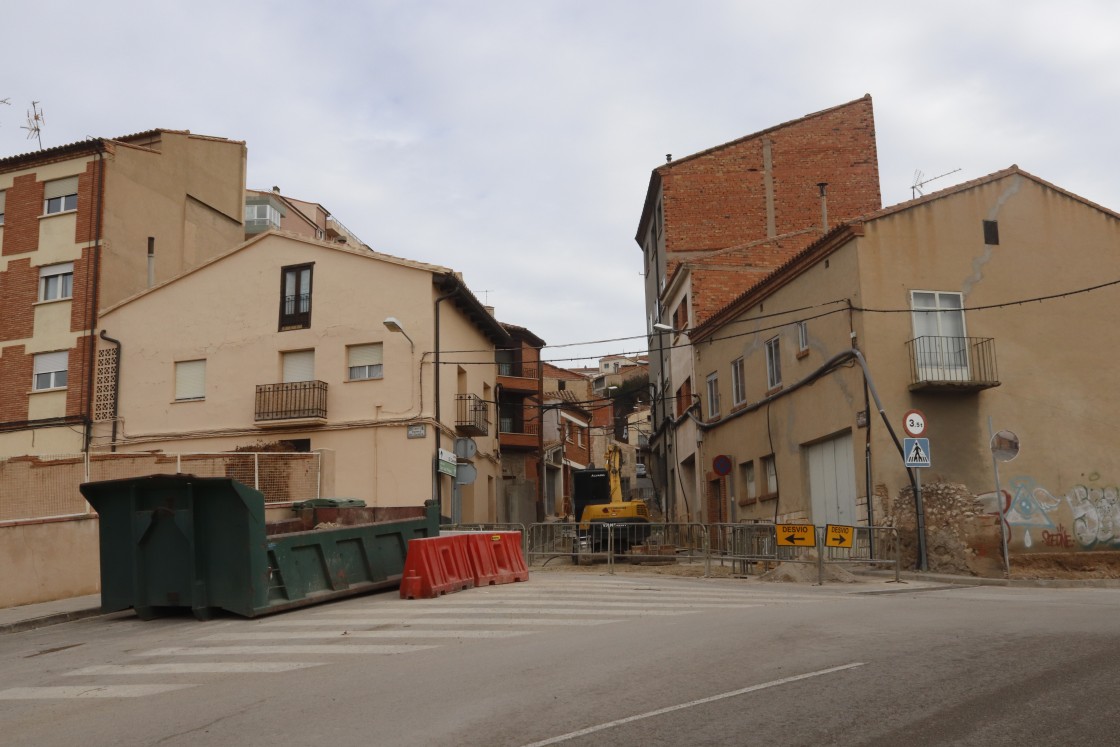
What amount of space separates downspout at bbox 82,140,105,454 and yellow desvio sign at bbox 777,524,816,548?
21.9 metres

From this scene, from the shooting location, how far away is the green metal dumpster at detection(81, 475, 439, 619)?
1227 centimetres

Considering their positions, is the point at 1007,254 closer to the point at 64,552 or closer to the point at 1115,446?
the point at 1115,446

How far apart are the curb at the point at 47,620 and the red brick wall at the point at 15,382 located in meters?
19.0

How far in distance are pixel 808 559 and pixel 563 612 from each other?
676 cm

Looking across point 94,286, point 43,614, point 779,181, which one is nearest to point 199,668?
point 43,614

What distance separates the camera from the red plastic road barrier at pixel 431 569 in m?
13.5

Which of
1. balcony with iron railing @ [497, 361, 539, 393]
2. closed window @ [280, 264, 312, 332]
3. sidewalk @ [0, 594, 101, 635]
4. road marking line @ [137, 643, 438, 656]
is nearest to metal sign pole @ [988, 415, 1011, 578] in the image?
road marking line @ [137, 643, 438, 656]

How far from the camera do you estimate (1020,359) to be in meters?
21.1

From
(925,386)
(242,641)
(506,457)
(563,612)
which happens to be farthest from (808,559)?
(506,457)

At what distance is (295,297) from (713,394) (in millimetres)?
12737

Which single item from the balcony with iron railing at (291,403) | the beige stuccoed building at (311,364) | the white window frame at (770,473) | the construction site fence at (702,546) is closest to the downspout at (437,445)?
the beige stuccoed building at (311,364)

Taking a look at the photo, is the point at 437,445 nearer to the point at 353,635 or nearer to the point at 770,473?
the point at 770,473

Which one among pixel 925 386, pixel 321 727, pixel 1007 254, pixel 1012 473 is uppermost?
pixel 1007 254

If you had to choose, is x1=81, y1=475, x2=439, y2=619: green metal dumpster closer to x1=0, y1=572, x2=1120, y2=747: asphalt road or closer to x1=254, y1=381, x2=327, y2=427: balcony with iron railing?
x1=0, y1=572, x2=1120, y2=747: asphalt road
